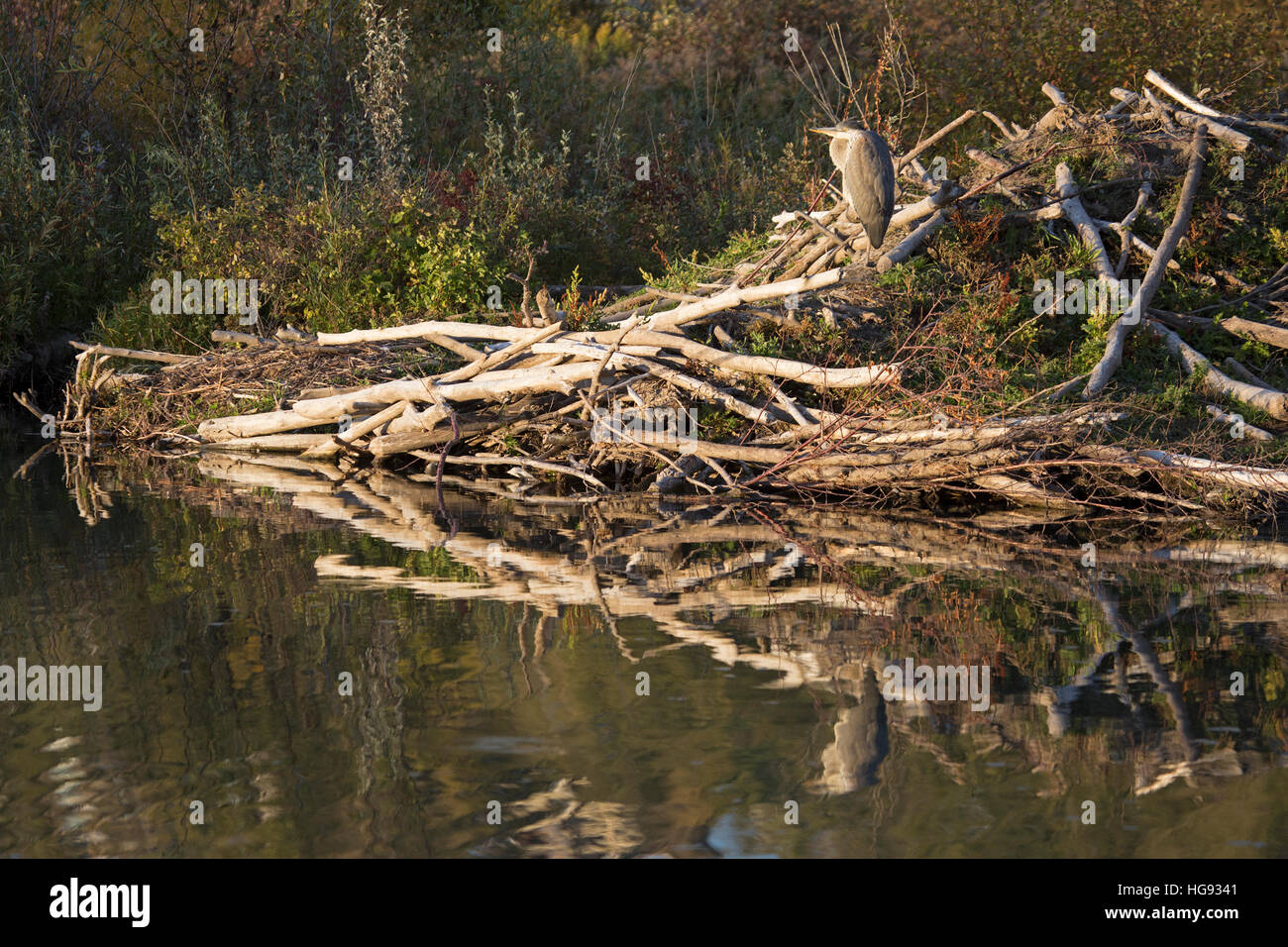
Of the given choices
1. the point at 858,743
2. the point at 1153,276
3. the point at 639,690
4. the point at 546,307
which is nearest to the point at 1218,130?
the point at 1153,276

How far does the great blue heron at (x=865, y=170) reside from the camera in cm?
825

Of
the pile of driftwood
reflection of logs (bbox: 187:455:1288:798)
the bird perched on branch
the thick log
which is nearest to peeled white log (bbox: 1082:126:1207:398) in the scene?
the pile of driftwood

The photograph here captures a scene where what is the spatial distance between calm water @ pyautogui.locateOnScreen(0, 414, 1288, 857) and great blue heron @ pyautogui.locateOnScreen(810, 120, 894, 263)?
82.5 inches

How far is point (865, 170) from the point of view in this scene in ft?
27.2

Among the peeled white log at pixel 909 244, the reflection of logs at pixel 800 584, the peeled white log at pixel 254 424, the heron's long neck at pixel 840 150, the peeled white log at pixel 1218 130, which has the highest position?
the peeled white log at pixel 1218 130

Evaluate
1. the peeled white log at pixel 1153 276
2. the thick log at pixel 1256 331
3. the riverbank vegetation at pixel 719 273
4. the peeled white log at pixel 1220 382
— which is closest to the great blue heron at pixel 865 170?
the riverbank vegetation at pixel 719 273

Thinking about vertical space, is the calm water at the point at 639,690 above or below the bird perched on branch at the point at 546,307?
below

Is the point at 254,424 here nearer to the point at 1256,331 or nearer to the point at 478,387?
the point at 478,387

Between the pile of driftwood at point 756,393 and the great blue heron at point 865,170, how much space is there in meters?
0.50

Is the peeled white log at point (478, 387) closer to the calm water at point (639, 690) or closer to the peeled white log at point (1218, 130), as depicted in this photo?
the calm water at point (639, 690)

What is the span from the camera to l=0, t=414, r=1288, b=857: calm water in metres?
3.64

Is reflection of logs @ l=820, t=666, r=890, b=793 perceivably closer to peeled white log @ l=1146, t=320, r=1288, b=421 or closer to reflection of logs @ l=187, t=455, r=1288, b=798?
reflection of logs @ l=187, t=455, r=1288, b=798
